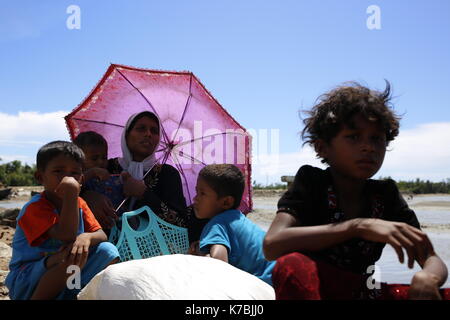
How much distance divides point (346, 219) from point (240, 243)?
0.96 metres

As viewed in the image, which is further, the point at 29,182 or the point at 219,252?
the point at 29,182

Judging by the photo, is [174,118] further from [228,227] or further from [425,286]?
[425,286]

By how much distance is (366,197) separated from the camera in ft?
6.52

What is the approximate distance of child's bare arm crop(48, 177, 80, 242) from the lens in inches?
101

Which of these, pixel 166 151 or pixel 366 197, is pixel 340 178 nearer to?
pixel 366 197

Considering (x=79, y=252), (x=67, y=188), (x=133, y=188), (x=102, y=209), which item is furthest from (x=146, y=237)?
(x=67, y=188)

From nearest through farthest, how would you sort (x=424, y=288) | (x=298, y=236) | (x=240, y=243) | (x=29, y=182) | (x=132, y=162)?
(x=424, y=288) < (x=298, y=236) < (x=240, y=243) < (x=132, y=162) < (x=29, y=182)

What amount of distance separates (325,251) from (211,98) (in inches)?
122

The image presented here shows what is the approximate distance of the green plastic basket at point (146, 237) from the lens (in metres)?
3.16

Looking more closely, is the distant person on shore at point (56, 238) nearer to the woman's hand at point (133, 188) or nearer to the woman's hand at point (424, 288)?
the woman's hand at point (133, 188)

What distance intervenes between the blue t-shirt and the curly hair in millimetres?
871

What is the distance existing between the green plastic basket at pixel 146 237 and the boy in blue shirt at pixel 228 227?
36cm

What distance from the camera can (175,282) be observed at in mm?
1934
